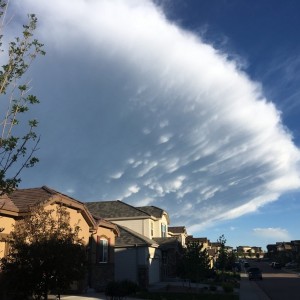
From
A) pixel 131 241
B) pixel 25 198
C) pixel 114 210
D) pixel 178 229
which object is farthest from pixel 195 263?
pixel 178 229

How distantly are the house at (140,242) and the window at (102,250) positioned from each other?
281 inches

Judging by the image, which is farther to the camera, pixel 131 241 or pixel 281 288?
pixel 131 241

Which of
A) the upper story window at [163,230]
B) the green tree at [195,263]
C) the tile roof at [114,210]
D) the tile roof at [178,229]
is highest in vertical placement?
the tile roof at [178,229]

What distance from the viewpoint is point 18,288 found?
12.2m

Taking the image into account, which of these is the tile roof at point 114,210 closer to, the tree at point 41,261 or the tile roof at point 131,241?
the tile roof at point 131,241

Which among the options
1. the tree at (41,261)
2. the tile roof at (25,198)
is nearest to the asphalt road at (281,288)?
the tile roof at (25,198)

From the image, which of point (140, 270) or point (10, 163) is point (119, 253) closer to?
point (140, 270)

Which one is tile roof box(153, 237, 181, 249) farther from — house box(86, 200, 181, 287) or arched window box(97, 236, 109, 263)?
arched window box(97, 236, 109, 263)

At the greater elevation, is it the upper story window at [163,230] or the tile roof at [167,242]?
the upper story window at [163,230]

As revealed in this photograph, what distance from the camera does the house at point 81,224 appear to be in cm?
1829

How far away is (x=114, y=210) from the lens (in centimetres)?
4362

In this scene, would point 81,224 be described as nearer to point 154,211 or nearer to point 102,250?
point 102,250

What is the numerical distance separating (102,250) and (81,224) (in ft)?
14.6

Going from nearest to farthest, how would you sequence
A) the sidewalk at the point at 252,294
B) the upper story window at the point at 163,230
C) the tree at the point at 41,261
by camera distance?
1. the tree at the point at 41,261
2. the sidewalk at the point at 252,294
3. the upper story window at the point at 163,230
